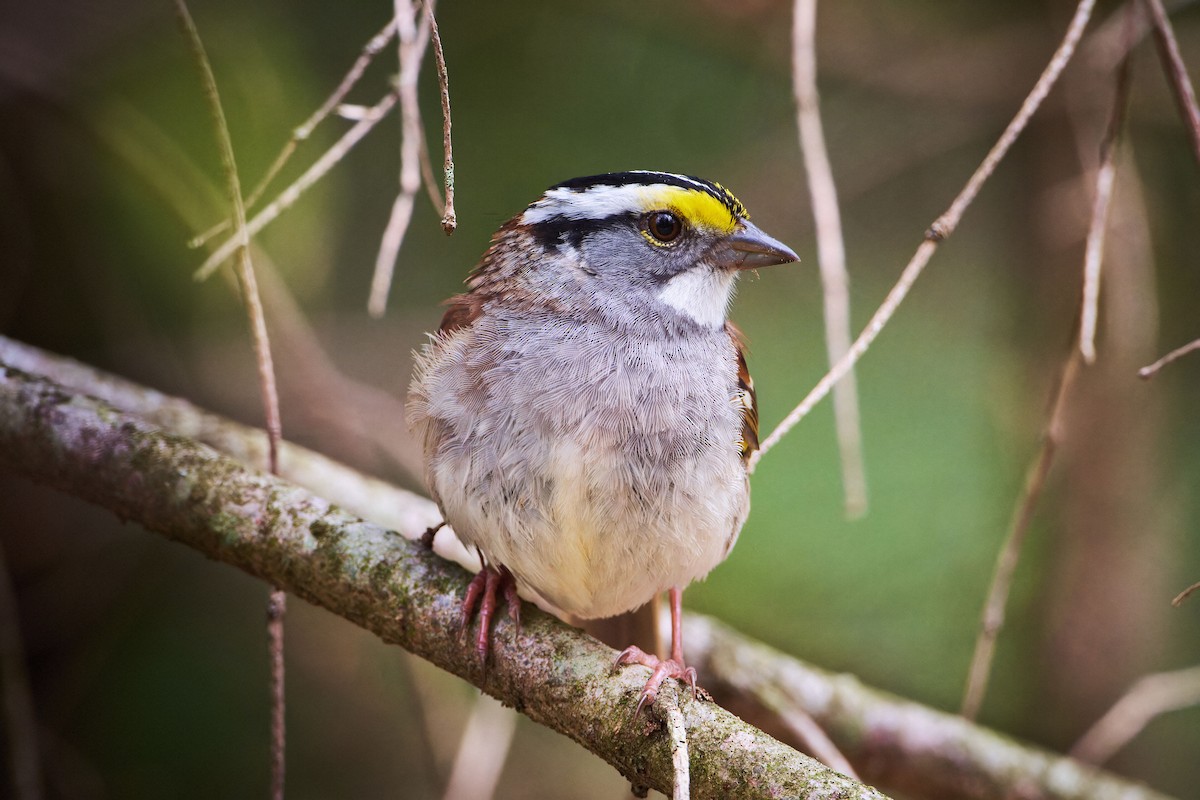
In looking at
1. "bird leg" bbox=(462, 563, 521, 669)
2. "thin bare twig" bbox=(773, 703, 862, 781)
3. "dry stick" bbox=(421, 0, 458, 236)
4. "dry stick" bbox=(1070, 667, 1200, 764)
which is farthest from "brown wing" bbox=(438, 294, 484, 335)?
"dry stick" bbox=(1070, 667, 1200, 764)

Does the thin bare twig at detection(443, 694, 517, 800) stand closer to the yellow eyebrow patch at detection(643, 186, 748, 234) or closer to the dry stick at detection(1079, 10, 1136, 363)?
the yellow eyebrow patch at detection(643, 186, 748, 234)

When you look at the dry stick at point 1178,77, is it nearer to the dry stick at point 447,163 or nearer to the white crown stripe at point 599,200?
the white crown stripe at point 599,200

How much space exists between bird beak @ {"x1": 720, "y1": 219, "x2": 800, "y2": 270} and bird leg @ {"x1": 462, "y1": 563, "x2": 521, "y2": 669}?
2.87 ft

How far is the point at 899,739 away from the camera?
Result: 315 centimetres

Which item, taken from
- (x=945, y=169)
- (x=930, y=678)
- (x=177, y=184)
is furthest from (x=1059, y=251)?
(x=177, y=184)

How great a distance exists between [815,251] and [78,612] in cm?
344

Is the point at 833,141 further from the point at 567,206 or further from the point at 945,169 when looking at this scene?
the point at 567,206

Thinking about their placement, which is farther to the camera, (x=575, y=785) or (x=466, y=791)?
(x=575, y=785)

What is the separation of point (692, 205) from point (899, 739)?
72.6 inches

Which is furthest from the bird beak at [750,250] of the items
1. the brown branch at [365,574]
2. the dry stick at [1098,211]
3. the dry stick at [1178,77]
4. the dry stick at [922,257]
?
the brown branch at [365,574]

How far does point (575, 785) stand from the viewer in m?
4.43

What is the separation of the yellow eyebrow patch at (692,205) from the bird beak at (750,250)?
44 millimetres

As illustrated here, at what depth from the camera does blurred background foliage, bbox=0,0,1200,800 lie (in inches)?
149

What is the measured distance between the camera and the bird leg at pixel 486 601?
191 centimetres
